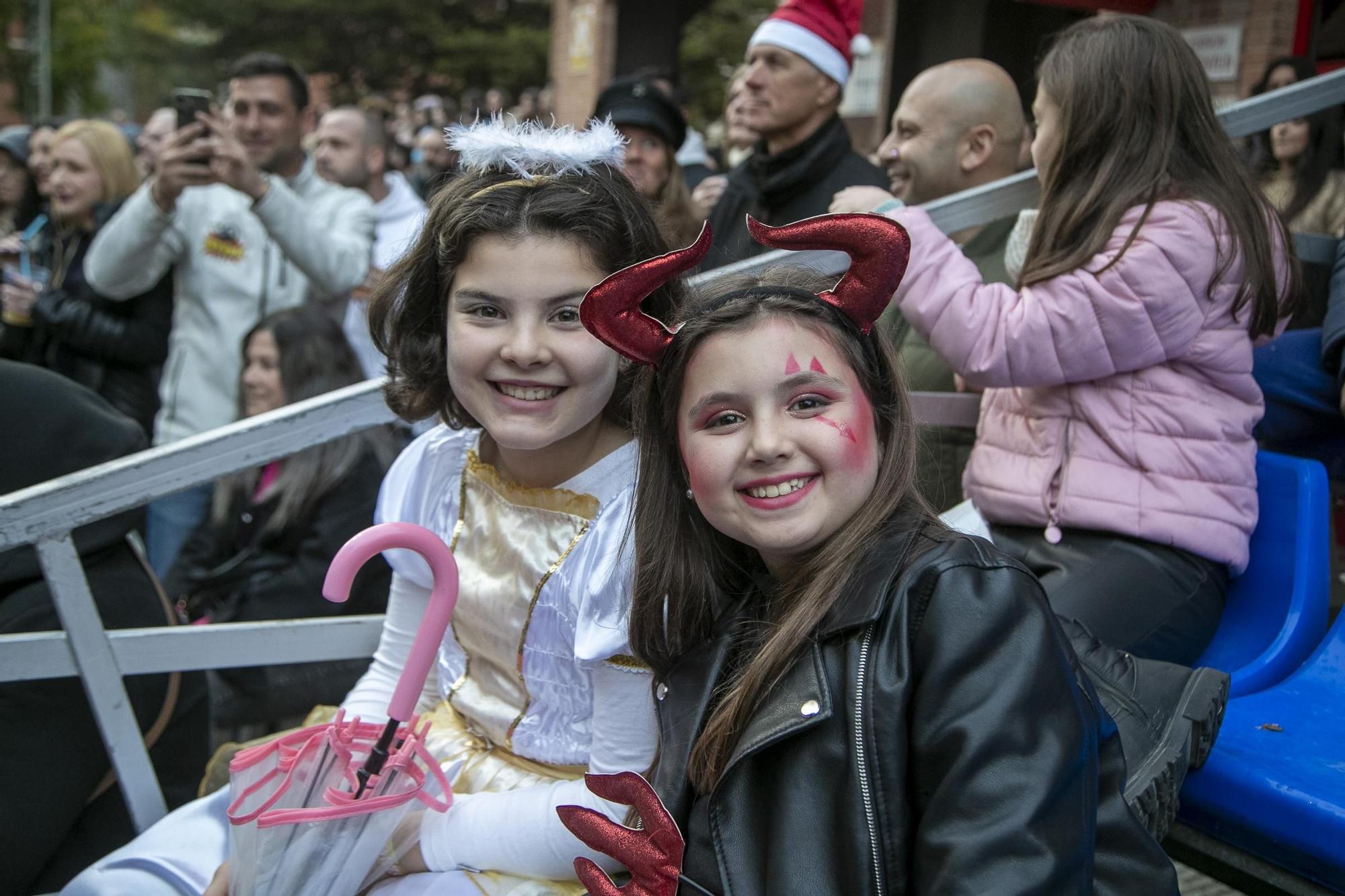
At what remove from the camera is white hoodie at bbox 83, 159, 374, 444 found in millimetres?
4219

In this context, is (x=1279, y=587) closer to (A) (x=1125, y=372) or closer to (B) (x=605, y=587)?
(A) (x=1125, y=372)

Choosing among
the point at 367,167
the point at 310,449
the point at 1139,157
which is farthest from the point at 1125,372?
the point at 367,167

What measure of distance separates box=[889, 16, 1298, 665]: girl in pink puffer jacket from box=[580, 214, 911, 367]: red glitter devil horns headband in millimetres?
603

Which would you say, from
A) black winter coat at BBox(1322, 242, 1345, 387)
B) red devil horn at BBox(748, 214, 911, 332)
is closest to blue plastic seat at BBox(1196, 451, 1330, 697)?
black winter coat at BBox(1322, 242, 1345, 387)

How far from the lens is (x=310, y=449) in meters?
3.40

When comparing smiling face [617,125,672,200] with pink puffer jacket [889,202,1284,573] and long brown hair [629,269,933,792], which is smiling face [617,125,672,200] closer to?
pink puffer jacket [889,202,1284,573]

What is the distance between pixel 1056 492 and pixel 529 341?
1.02 m

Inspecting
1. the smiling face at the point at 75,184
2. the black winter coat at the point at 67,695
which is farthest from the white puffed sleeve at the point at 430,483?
the smiling face at the point at 75,184

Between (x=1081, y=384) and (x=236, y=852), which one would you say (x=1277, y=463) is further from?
(x=236, y=852)

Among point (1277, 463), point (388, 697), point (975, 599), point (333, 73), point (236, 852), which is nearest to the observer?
point (975, 599)

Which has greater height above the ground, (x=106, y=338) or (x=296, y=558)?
(x=106, y=338)

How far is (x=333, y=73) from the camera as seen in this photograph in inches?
1145

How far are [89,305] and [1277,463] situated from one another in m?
4.11

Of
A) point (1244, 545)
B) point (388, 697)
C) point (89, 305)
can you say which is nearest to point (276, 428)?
point (388, 697)
